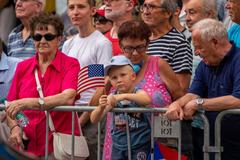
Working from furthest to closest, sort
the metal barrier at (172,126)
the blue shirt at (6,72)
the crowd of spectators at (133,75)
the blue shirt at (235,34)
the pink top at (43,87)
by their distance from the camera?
the blue shirt at (6,72)
the blue shirt at (235,34)
the pink top at (43,87)
the crowd of spectators at (133,75)
the metal barrier at (172,126)

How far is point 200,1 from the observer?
26.0ft

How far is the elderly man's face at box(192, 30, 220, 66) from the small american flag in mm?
1256

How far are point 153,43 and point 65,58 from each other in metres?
0.87

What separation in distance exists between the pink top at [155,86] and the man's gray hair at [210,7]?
3.48ft

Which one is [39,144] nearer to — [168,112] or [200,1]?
[168,112]

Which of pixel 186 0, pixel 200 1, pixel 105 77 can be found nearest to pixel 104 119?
pixel 105 77

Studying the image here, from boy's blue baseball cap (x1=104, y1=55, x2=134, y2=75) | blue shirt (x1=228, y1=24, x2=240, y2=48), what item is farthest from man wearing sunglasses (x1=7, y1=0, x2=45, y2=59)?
blue shirt (x1=228, y1=24, x2=240, y2=48)

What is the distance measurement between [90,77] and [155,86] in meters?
1.02

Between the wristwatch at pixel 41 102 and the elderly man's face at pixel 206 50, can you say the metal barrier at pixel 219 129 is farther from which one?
the wristwatch at pixel 41 102

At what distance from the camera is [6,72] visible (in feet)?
27.0

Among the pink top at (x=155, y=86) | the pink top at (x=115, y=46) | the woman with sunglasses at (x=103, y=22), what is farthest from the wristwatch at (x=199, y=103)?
the woman with sunglasses at (x=103, y=22)

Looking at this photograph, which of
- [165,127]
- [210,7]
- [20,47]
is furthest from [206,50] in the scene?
[20,47]

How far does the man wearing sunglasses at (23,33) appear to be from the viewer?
348 inches

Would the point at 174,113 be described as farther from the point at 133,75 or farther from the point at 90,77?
the point at 90,77
